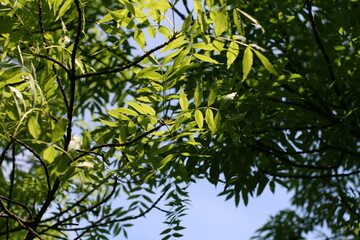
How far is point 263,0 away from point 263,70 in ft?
5.25

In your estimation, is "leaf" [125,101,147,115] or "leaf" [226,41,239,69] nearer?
"leaf" [226,41,239,69]

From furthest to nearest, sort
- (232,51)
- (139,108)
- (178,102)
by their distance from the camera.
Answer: (178,102), (139,108), (232,51)

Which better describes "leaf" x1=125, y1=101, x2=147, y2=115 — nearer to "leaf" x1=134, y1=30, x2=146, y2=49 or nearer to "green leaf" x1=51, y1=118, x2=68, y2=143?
"leaf" x1=134, y1=30, x2=146, y2=49

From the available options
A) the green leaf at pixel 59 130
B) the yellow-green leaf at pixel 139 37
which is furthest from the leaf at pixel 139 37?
the green leaf at pixel 59 130

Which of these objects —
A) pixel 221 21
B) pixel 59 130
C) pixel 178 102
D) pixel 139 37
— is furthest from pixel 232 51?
pixel 178 102

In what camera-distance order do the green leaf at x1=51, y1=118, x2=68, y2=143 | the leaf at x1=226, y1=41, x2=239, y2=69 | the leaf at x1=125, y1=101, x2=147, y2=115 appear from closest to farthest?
the green leaf at x1=51, y1=118, x2=68, y2=143
the leaf at x1=226, y1=41, x2=239, y2=69
the leaf at x1=125, y1=101, x2=147, y2=115

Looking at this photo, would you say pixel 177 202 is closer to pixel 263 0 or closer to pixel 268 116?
pixel 268 116

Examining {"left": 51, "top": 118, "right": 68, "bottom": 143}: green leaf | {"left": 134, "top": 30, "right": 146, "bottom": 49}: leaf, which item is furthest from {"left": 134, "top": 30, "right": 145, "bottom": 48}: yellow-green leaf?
{"left": 51, "top": 118, "right": 68, "bottom": 143}: green leaf

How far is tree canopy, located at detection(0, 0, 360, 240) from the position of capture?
2090 mm

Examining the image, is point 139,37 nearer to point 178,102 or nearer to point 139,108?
point 139,108

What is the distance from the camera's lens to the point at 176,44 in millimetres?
2084

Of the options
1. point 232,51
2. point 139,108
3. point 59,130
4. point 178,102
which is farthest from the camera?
point 178,102

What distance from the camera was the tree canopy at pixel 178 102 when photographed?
6.86ft

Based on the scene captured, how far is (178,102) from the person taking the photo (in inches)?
170
